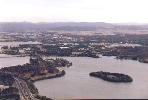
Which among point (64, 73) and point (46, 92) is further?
point (64, 73)

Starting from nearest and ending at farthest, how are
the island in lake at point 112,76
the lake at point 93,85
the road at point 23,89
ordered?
the road at point 23,89
the lake at point 93,85
the island in lake at point 112,76

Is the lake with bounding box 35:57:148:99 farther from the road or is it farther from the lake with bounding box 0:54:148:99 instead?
the road

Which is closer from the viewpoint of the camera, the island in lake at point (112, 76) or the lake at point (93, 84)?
the lake at point (93, 84)

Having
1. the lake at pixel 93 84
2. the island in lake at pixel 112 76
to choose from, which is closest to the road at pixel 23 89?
the lake at pixel 93 84

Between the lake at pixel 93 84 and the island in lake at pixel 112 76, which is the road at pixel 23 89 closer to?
the lake at pixel 93 84

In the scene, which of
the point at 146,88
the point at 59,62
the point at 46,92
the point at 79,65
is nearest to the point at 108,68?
the point at 79,65

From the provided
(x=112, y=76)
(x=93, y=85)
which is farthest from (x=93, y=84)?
(x=112, y=76)

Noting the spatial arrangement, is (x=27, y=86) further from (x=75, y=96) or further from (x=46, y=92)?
(x=75, y=96)
